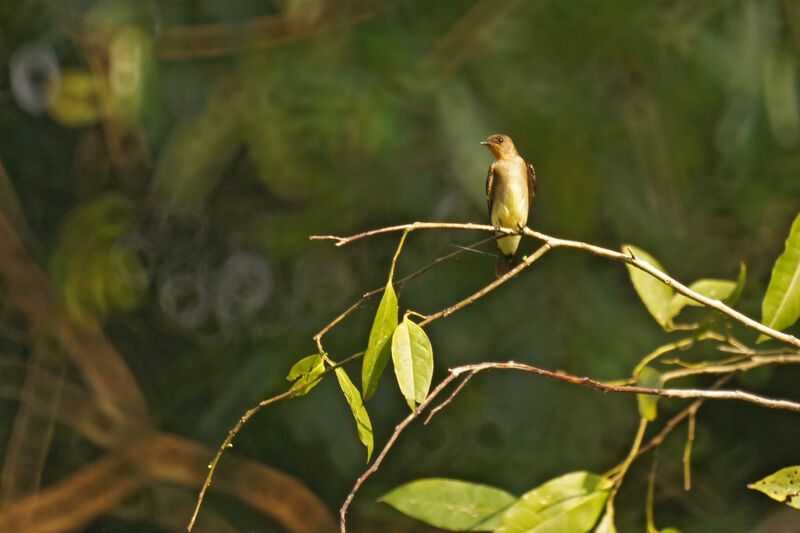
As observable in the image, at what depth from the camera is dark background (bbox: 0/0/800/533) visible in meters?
2.83

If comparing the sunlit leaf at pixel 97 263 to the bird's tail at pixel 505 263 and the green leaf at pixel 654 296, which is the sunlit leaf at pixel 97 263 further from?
the green leaf at pixel 654 296

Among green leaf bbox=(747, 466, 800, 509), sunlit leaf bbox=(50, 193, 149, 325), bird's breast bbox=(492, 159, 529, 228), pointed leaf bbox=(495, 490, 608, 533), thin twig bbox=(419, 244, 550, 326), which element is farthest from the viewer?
sunlit leaf bbox=(50, 193, 149, 325)

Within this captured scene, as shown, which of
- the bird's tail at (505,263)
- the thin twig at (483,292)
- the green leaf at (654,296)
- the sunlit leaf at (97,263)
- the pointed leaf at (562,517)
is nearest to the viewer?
the thin twig at (483,292)

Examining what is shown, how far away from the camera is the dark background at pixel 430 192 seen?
2.83m

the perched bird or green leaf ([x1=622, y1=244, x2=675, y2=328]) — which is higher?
the perched bird

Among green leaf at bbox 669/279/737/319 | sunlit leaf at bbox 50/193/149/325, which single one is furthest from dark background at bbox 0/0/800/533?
green leaf at bbox 669/279/737/319

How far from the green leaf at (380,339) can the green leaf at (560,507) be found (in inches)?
13.7

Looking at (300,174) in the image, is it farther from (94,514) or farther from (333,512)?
(94,514)

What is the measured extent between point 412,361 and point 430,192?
6.87 ft

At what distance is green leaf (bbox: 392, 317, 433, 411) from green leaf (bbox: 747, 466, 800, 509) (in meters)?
0.38

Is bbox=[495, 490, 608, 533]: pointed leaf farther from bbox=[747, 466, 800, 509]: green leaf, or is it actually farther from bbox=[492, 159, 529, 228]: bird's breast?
bbox=[492, 159, 529, 228]: bird's breast

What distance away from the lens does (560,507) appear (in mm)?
1237

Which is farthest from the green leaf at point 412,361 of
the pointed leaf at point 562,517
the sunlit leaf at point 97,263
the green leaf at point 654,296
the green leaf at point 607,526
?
→ the sunlit leaf at point 97,263

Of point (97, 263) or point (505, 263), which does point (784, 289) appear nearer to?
point (505, 263)
